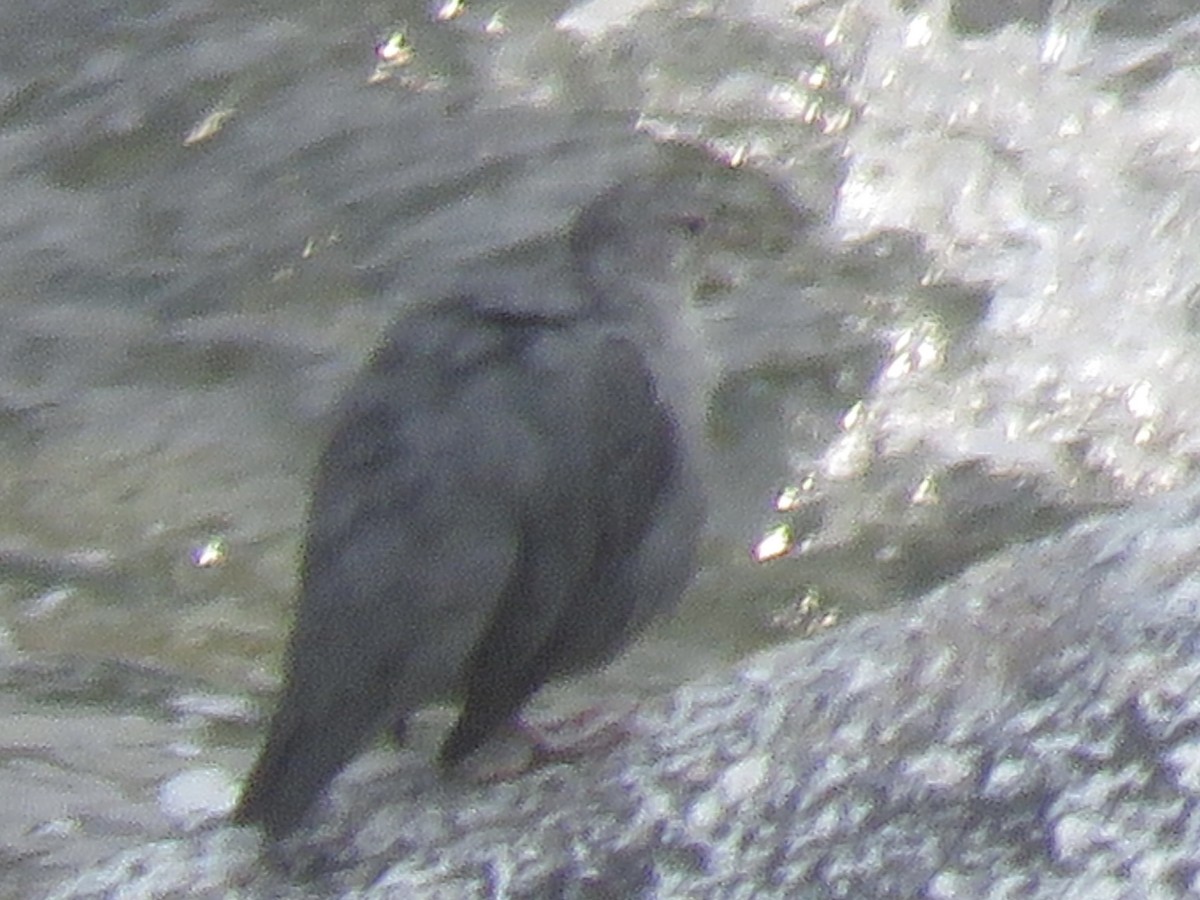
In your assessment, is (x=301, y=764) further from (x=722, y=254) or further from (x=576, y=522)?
(x=722, y=254)

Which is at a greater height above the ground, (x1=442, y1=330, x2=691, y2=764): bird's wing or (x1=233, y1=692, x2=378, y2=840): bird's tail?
(x1=442, y1=330, x2=691, y2=764): bird's wing

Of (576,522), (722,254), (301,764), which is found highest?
(722,254)

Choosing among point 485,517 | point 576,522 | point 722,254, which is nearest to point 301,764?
point 485,517

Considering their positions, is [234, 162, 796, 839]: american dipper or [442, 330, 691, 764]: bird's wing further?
[442, 330, 691, 764]: bird's wing

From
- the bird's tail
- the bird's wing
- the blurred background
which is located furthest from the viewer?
the blurred background

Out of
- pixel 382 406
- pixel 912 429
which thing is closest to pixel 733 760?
pixel 382 406

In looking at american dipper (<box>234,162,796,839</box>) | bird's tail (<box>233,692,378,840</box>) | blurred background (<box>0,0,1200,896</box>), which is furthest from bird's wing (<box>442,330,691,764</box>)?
blurred background (<box>0,0,1200,896</box>)

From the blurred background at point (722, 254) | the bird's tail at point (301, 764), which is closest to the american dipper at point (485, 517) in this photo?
the bird's tail at point (301, 764)

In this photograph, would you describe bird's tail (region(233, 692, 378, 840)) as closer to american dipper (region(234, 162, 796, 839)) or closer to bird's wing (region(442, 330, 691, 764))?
american dipper (region(234, 162, 796, 839))
